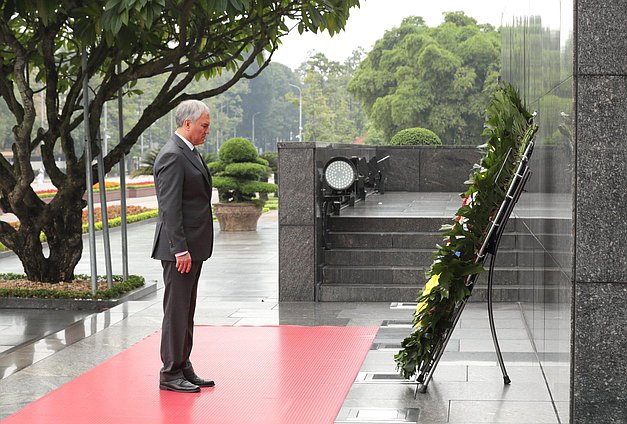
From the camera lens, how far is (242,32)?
13.9 m

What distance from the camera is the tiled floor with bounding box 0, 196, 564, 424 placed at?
273 inches

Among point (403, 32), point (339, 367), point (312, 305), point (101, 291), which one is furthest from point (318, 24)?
point (403, 32)

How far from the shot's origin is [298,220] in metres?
12.2

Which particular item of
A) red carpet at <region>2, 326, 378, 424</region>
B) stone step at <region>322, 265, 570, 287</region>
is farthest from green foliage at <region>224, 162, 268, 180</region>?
red carpet at <region>2, 326, 378, 424</region>

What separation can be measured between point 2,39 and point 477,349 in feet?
21.7

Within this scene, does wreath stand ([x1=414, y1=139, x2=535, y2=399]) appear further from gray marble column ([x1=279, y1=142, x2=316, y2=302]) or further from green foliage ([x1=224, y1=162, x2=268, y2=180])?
green foliage ([x1=224, y1=162, x2=268, y2=180])

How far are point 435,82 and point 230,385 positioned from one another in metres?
51.3

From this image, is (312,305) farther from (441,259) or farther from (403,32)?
(403,32)

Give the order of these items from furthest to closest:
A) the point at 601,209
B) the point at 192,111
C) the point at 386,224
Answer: the point at 386,224
the point at 192,111
the point at 601,209

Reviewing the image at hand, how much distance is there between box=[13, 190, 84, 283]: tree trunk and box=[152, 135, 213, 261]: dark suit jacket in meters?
5.80

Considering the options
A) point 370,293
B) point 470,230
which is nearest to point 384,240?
point 370,293

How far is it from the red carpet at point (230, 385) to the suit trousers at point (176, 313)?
0.84 ft

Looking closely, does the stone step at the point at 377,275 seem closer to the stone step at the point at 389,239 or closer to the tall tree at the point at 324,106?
the stone step at the point at 389,239

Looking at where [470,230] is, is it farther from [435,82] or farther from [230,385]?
[435,82]
